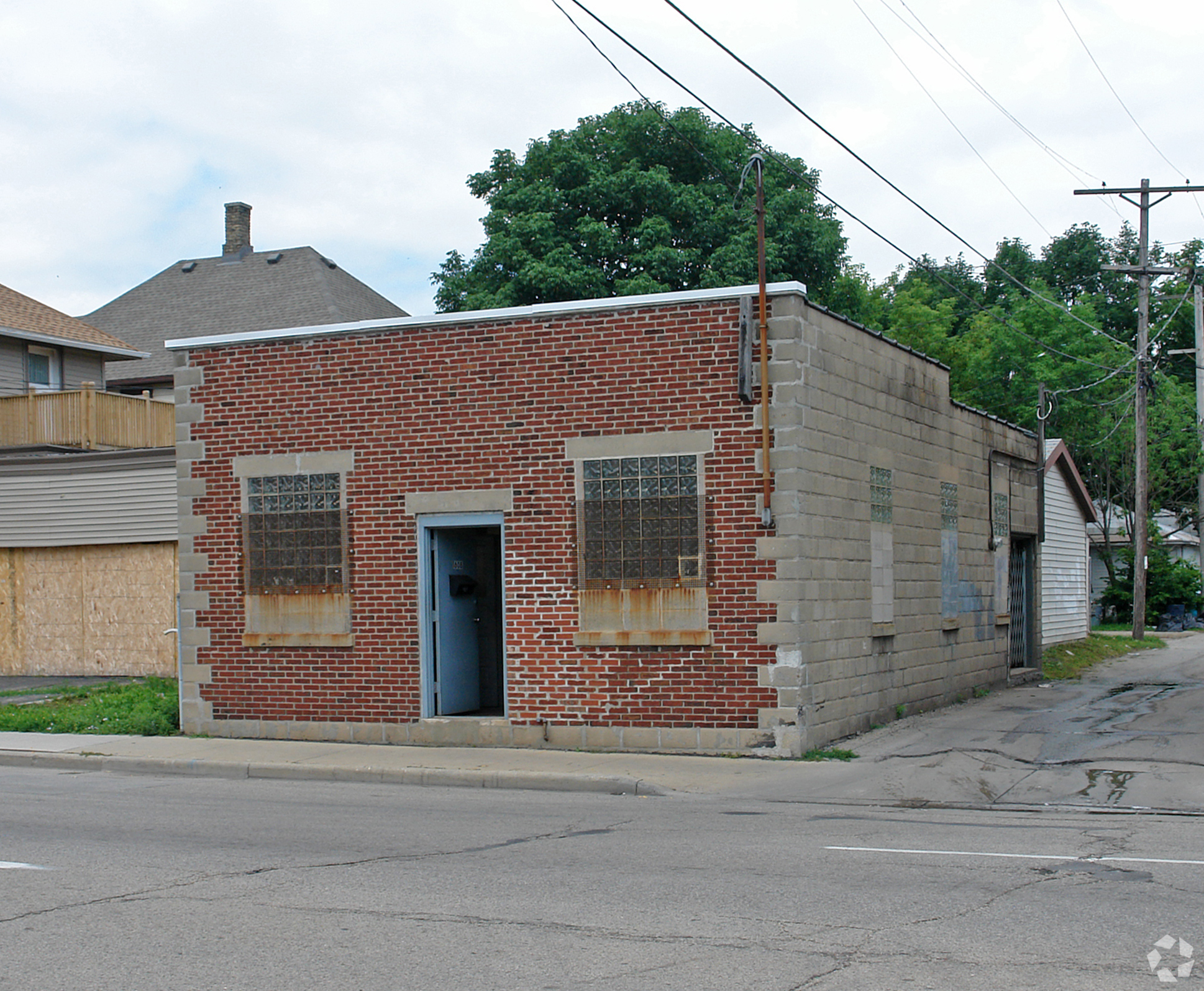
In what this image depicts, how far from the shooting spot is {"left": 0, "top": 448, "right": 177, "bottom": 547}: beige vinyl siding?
2334 centimetres

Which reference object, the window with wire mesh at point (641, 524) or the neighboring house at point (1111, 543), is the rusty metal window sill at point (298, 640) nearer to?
the window with wire mesh at point (641, 524)

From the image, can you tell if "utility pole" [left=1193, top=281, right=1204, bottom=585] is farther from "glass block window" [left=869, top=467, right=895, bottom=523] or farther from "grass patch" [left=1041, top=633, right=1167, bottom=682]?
"glass block window" [left=869, top=467, right=895, bottom=523]

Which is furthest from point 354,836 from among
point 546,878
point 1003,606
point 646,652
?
point 1003,606

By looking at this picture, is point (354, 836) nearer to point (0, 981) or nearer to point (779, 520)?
point (0, 981)

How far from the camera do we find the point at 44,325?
107 feet

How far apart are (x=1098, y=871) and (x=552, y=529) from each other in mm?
7832

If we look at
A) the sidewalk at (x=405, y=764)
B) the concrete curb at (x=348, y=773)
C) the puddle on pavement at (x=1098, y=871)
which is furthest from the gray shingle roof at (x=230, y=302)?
the puddle on pavement at (x=1098, y=871)

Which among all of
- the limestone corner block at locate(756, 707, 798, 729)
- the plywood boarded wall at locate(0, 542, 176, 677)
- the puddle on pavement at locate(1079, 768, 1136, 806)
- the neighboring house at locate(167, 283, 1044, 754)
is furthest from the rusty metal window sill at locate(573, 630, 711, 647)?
the plywood boarded wall at locate(0, 542, 176, 677)

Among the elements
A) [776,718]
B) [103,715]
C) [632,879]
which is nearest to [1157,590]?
[776,718]

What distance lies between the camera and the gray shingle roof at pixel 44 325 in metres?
31.5

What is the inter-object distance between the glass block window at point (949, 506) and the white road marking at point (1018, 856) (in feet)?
34.4

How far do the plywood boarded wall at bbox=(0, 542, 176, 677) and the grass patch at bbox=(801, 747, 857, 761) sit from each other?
41.7 ft

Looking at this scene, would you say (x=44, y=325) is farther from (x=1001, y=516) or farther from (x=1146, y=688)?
(x=1146, y=688)

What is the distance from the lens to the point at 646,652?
47.6ft
